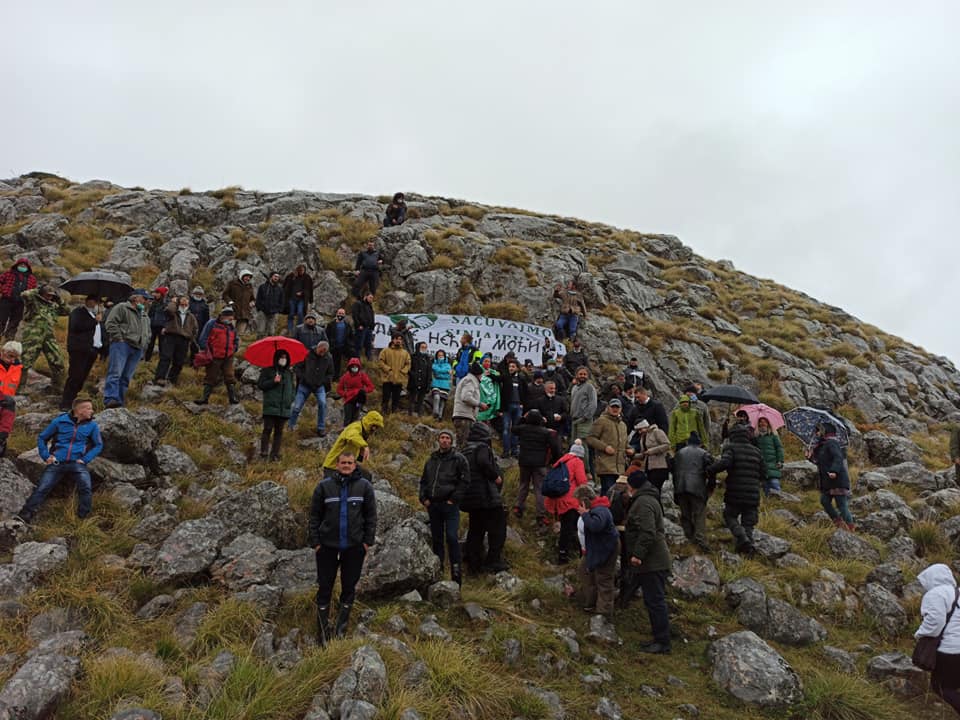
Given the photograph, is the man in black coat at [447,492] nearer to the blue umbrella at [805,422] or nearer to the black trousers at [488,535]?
Answer: the black trousers at [488,535]

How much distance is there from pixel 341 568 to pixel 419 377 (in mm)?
8380

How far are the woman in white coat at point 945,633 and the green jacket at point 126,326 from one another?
13252 mm

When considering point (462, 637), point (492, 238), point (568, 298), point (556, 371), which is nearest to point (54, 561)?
point (462, 637)

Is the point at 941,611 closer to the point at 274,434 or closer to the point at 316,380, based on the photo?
the point at 274,434

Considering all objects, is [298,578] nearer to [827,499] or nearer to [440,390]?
[440,390]

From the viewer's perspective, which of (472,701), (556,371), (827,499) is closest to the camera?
(472,701)

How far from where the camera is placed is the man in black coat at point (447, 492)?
8.00 metres

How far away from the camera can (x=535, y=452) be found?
10.0 metres

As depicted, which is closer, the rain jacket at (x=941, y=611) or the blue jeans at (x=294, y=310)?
the rain jacket at (x=941, y=611)

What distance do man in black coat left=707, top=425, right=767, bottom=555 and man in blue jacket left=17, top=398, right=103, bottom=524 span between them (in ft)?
32.8

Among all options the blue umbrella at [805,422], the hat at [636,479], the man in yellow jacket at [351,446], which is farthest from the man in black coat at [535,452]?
the blue umbrella at [805,422]

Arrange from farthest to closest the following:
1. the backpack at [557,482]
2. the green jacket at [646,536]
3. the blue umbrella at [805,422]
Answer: the blue umbrella at [805,422]
the backpack at [557,482]
the green jacket at [646,536]

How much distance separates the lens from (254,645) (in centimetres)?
608

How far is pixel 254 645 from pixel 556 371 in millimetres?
9951
